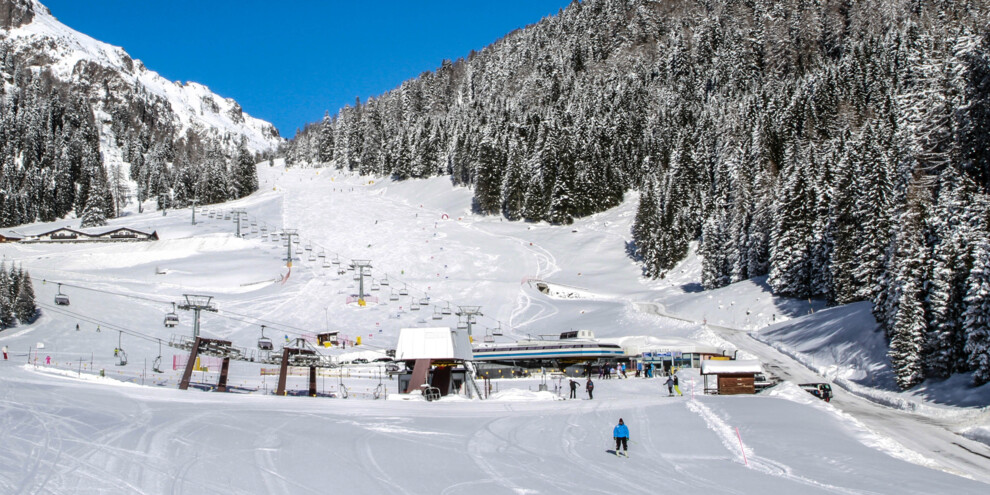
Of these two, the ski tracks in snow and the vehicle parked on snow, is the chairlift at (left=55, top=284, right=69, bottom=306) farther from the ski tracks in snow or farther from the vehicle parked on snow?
the vehicle parked on snow

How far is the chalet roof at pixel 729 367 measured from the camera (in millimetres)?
36594

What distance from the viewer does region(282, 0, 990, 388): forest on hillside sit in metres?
37.3

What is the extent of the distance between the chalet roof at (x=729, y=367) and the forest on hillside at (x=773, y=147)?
6532mm

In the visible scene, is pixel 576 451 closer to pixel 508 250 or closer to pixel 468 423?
pixel 468 423

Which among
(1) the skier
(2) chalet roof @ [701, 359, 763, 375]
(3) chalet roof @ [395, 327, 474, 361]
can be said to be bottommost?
(1) the skier

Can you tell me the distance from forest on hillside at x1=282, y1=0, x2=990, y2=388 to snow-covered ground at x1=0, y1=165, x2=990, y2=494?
380 cm

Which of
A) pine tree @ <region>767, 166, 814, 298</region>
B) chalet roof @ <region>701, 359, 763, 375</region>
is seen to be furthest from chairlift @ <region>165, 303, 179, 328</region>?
pine tree @ <region>767, 166, 814, 298</region>

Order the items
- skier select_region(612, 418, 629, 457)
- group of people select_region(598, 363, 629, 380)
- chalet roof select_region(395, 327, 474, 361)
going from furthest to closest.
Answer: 1. group of people select_region(598, 363, 629, 380)
2. chalet roof select_region(395, 327, 474, 361)
3. skier select_region(612, 418, 629, 457)

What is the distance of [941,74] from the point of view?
49406 mm

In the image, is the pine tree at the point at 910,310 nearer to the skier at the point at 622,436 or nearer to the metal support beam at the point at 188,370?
the skier at the point at 622,436

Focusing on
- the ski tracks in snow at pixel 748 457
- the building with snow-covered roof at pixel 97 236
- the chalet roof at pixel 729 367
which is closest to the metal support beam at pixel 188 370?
the ski tracks in snow at pixel 748 457

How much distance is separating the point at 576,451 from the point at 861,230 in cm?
3988

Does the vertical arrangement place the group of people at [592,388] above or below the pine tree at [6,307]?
below

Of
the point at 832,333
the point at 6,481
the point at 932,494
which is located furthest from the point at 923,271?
the point at 6,481
